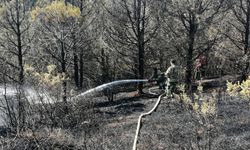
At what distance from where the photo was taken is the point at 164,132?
42.0 ft

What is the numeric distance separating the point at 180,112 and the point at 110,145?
4.98 meters

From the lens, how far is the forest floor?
11.2m

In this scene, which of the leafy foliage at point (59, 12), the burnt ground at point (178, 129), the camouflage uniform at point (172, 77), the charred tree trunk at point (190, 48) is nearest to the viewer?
the burnt ground at point (178, 129)

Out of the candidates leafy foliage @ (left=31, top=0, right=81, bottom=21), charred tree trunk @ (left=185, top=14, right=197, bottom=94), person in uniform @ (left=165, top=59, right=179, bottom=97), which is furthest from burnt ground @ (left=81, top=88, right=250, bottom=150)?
leafy foliage @ (left=31, top=0, right=81, bottom=21)

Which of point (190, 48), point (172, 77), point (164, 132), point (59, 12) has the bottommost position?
point (164, 132)

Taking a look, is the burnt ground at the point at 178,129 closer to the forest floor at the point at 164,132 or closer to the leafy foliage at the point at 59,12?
the forest floor at the point at 164,132

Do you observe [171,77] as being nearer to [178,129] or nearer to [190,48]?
[178,129]

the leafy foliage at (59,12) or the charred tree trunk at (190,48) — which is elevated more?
the leafy foliage at (59,12)

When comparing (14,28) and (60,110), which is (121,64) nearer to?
(14,28)

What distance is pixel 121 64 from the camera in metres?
38.1

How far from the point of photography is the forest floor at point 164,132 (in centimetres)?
1117

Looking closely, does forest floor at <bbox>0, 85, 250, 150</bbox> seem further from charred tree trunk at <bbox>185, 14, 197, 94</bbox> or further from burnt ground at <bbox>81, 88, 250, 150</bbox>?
charred tree trunk at <bbox>185, 14, 197, 94</bbox>

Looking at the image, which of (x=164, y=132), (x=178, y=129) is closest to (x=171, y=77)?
(x=178, y=129)

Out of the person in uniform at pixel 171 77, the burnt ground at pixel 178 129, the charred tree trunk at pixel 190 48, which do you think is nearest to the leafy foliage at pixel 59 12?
the charred tree trunk at pixel 190 48
